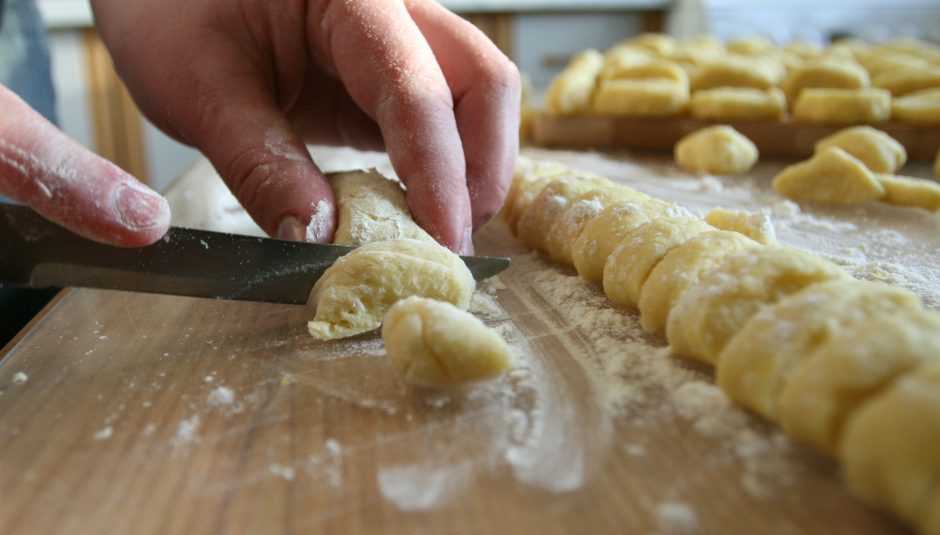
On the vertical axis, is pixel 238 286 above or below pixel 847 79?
below

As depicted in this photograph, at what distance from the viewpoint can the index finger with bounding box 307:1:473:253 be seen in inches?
47.4

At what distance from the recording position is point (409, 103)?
1.22 meters

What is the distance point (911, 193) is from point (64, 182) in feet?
5.09

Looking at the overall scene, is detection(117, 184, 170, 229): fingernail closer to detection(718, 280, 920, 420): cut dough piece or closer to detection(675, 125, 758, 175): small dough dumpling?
detection(718, 280, 920, 420): cut dough piece

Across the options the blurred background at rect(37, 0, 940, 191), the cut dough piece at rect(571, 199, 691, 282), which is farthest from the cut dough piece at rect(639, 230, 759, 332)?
the blurred background at rect(37, 0, 940, 191)

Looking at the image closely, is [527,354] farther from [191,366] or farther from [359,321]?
[191,366]

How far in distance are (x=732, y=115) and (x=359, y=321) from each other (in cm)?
155

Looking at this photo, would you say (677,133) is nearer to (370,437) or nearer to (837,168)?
(837,168)

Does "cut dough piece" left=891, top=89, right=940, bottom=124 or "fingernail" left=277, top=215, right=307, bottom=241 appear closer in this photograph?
"fingernail" left=277, top=215, right=307, bottom=241

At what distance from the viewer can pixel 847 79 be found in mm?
2248

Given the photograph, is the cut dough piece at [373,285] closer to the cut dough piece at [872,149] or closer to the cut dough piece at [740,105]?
the cut dough piece at [872,149]

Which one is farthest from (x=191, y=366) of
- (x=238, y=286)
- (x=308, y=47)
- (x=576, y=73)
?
Result: (x=576, y=73)

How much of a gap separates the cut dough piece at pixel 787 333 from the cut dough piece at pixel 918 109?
4.92 feet

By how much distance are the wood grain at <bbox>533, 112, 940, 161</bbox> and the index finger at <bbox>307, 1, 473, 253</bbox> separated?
1.09 m
